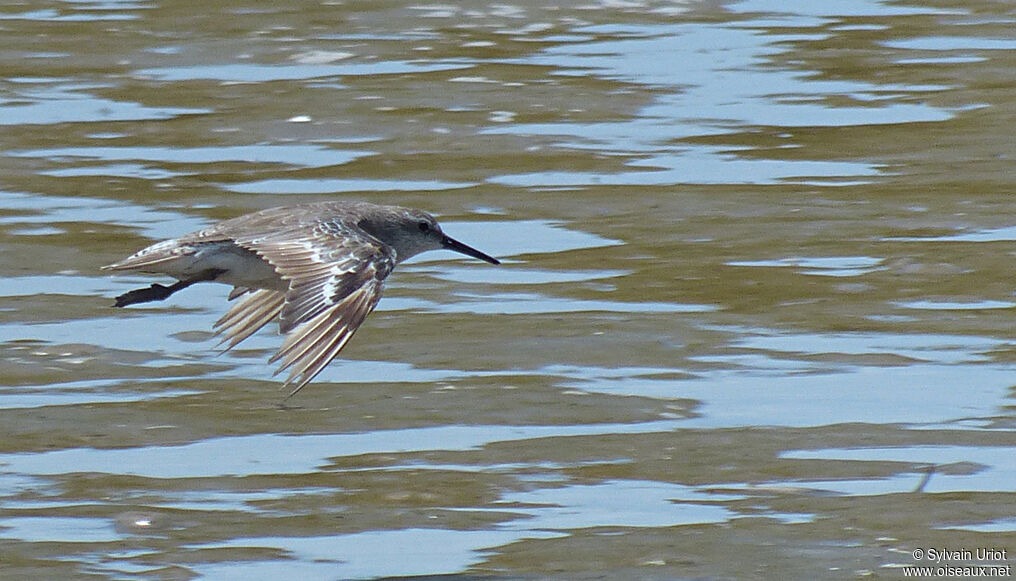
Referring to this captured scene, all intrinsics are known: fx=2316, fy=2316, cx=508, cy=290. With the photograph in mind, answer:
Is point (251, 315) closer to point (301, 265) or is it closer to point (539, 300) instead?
point (301, 265)

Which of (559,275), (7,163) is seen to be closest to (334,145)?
(7,163)

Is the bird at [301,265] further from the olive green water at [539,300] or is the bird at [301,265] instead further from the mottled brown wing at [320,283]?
the olive green water at [539,300]

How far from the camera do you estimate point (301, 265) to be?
328 inches

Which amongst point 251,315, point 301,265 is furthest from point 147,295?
point 301,265

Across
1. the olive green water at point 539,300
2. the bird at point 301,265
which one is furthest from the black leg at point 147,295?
the olive green water at point 539,300

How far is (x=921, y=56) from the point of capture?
16.9 metres

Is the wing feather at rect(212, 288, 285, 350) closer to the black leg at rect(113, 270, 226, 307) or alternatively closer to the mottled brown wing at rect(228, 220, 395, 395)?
the black leg at rect(113, 270, 226, 307)

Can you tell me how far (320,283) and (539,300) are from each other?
290 centimetres

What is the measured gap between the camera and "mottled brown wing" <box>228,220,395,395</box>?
774 cm

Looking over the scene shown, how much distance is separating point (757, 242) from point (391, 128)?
3.60 metres

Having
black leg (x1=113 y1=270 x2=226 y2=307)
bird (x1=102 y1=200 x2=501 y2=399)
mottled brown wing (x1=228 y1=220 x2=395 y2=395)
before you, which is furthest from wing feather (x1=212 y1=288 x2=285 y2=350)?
mottled brown wing (x1=228 y1=220 x2=395 y2=395)

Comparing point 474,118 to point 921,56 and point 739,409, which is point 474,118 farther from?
point 739,409

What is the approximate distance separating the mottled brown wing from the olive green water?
1.95 feet

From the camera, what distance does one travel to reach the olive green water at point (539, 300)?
7.75 meters
